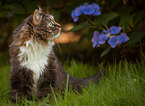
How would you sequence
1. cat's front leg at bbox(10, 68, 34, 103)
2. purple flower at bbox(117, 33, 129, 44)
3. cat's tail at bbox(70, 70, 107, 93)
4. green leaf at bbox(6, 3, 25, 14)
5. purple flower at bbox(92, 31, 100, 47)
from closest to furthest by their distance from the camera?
cat's front leg at bbox(10, 68, 34, 103)
cat's tail at bbox(70, 70, 107, 93)
purple flower at bbox(117, 33, 129, 44)
purple flower at bbox(92, 31, 100, 47)
green leaf at bbox(6, 3, 25, 14)

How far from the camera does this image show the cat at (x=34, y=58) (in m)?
1.90

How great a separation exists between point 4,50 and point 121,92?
471 cm

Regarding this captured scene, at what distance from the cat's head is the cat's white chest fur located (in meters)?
0.08

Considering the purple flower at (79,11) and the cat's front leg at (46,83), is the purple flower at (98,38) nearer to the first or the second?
the purple flower at (79,11)

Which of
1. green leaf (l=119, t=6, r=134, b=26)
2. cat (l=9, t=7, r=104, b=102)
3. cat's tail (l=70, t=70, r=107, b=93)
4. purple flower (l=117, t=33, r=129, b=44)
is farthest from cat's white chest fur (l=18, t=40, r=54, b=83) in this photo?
green leaf (l=119, t=6, r=134, b=26)

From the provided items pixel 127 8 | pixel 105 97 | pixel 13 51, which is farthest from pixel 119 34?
pixel 13 51

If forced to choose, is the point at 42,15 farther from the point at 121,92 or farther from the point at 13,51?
the point at 121,92

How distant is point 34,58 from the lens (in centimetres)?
196

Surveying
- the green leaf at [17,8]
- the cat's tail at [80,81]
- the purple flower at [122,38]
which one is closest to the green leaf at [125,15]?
the purple flower at [122,38]

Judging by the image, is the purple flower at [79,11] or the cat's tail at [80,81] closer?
the cat's tail at [80,81]

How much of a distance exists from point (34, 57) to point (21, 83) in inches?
11.8

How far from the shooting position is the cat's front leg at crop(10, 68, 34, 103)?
6.45ft

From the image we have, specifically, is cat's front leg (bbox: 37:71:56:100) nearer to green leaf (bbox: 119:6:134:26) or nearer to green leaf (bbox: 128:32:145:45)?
green leaf (bbox: 128:32:145:45)

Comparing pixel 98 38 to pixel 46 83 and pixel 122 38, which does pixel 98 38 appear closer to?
pixel 122 38
